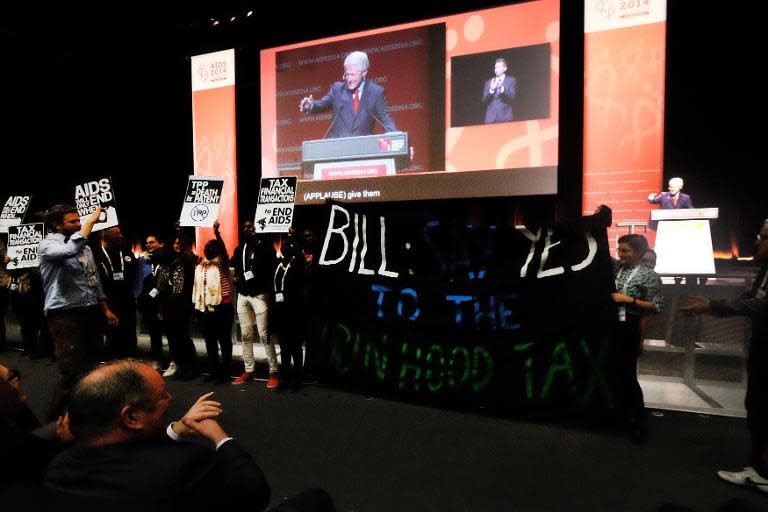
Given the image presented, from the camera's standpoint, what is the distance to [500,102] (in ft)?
22.3

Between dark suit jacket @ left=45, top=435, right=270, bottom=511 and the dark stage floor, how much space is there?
5.18 ft

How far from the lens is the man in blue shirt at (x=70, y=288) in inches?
138

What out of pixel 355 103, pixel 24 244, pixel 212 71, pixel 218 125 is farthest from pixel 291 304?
pixel 212 71

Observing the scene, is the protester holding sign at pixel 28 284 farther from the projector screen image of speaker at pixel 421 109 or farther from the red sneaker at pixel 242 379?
the projector screen image of speaker at pixel 421 109

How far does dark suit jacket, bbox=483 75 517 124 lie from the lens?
673 cm

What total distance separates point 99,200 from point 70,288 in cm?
127

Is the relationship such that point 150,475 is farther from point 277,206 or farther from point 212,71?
point 212,71

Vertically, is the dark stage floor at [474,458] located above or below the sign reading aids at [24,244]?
below

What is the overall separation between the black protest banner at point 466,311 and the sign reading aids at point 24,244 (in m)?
4.18

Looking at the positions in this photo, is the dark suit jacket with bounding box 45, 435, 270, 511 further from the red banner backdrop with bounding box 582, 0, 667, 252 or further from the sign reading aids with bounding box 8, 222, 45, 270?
the red banner backdrop with bounding box 582, 0, 667, 252

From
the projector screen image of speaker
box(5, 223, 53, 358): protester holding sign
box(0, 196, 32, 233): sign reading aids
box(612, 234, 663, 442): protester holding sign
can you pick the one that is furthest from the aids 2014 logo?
box(612, 234, 663, 442): protester holding sign

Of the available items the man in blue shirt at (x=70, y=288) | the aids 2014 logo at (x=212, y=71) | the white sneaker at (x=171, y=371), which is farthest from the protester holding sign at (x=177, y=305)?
the aids 2014 logo at (x=212, y=71)

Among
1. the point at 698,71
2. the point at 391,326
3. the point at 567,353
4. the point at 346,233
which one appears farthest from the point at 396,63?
the point at 567,353

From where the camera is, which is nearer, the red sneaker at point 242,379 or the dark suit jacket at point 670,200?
the red sneaker at point 242,379
